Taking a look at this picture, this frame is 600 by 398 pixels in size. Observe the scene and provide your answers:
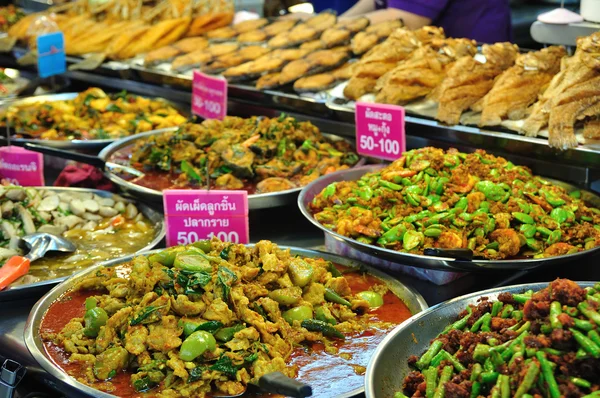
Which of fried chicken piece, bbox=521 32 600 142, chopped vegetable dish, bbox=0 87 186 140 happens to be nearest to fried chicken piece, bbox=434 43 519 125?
fried chicken piece, bbox=521 32 600 142

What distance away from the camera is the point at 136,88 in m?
5.29

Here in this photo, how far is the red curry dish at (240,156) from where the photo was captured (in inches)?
138

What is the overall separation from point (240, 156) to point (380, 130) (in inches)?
26.7

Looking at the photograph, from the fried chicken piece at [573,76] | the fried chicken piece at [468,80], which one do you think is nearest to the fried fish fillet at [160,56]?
the fried chicken piece at [468,80]

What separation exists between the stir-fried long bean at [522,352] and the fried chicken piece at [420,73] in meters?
1.85

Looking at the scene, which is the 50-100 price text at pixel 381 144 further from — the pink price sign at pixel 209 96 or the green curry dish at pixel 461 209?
the pink price sign at pixel 209 96

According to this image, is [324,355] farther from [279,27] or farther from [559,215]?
[279,27]

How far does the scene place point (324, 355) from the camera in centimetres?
216

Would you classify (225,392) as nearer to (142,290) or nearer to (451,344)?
(142,290)

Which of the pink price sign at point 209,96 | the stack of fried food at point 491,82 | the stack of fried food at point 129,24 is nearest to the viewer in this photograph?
the stack of fried food at point 491,82

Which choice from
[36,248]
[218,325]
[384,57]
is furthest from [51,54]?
[218,325]

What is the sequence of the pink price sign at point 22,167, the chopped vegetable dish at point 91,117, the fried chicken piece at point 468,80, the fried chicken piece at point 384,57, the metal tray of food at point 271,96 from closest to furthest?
1. the fried chicken piece at point 468,80
2. the pink price sign at point 22,167
3. the fried chicken piece at point 384,57
4. the metal tray of food at point 271,96
5. the chopped vegetable dish at point 91,117

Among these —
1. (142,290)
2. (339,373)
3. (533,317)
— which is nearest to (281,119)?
(142,290)

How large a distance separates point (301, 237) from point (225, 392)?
4.41ft
